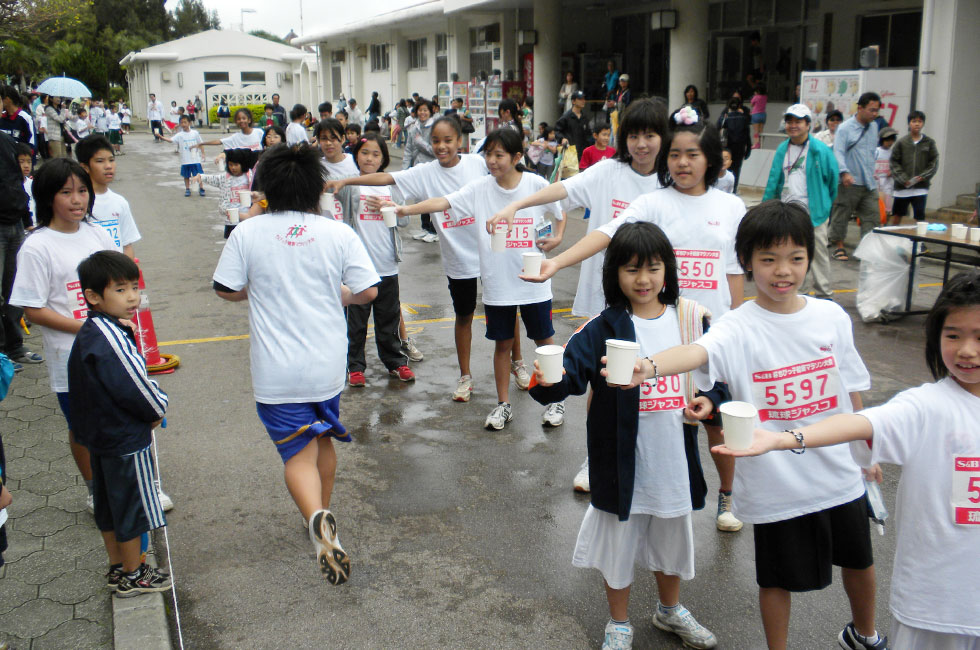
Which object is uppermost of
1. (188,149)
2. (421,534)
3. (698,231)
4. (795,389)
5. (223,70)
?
(223,70)

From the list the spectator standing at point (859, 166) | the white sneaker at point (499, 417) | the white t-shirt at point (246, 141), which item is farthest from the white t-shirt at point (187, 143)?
the white sneaker at point (499, 417)

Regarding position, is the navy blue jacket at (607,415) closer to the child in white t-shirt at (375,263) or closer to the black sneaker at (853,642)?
the black sneaker at (853,642)

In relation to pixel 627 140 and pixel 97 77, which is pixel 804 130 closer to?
pixel 627 140

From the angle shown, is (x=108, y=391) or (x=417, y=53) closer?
(x=108, y=391)

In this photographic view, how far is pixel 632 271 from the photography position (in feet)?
9.94

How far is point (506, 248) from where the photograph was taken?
5.42 metres

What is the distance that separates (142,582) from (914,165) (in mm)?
10171

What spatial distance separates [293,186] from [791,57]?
54.8 ft

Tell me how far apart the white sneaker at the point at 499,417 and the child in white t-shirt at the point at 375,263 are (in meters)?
1.17

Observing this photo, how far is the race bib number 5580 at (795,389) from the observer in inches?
108

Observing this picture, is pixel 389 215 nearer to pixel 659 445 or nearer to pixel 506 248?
pixel 506 248

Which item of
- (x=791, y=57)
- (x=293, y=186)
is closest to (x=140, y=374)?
(x=293, y=186)

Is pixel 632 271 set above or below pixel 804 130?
below

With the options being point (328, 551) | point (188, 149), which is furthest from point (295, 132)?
point (328, 551)
